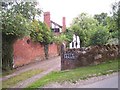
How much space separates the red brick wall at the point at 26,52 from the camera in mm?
25766

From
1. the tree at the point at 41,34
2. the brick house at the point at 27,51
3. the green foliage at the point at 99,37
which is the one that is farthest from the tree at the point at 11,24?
the green foliage at the point at 99,37

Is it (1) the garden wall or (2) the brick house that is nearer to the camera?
(1) the garden wall

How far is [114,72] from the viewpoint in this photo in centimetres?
1703

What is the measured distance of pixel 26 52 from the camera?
28.2 m

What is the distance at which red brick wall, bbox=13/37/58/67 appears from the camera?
25.8m

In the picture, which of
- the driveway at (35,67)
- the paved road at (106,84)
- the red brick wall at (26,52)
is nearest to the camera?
the paved road at (106,84)

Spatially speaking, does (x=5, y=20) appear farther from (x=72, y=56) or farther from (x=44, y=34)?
(x=44, y=34)

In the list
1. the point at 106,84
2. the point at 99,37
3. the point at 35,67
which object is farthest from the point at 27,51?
the point at 106,84

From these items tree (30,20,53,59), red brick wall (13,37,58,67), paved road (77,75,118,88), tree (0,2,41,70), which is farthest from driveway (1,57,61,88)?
tree (30,20,53,59)

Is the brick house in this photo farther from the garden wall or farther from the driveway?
the garden wall

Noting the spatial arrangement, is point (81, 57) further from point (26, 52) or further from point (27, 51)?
point (27, 51)

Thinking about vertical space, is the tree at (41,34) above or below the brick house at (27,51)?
above

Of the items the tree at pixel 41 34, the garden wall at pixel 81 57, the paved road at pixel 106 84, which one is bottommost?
the paved road at pixel 106 84

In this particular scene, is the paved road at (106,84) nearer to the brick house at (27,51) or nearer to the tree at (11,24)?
the tree at (11,24)
